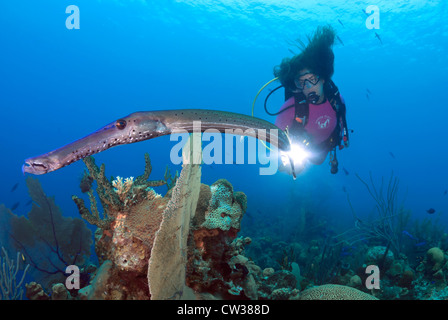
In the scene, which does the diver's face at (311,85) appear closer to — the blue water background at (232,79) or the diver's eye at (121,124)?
the diver's eye at (121,124)

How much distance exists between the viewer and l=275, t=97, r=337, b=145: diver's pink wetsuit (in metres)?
7.44

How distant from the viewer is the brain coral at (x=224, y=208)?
322 centimetres

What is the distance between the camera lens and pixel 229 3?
3409cm

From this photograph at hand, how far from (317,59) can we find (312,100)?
4.16ft

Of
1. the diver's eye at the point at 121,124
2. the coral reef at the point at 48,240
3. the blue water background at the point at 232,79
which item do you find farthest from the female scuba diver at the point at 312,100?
the blue water background at the point at 232,79

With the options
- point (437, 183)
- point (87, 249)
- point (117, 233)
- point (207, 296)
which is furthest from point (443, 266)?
point (437, 183)

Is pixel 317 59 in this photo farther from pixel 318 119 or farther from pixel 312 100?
pixel 318 119

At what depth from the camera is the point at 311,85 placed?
7.26 metres

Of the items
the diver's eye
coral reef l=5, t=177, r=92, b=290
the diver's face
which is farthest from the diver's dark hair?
coral reef l=5, t=177, r=92, b=290

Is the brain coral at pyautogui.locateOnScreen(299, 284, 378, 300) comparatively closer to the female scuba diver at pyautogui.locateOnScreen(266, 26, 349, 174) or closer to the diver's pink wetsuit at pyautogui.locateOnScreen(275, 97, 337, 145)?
the female scuba diver at pyautogui.locateOnScreen(266, 26, 349, 174)

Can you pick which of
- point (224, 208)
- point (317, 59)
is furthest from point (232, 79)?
point (224, 208)

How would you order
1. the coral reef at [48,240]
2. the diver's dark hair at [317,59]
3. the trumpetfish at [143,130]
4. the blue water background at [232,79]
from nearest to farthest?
the trumpetfish at [143,130] < the coral reef at [48,240] < the diver's dark hair at [317,59] < the blue water background at [232,79]

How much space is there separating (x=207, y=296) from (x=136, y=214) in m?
1.43
